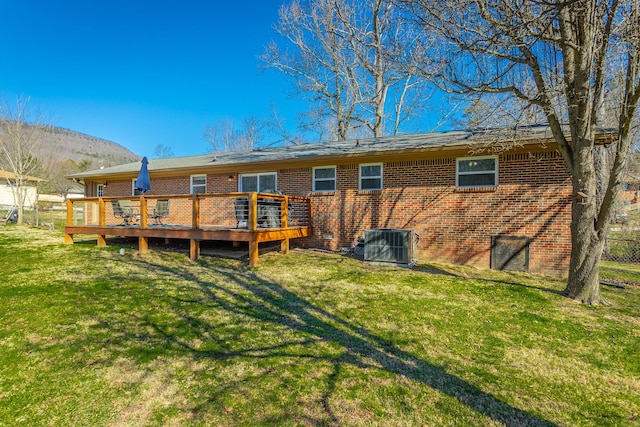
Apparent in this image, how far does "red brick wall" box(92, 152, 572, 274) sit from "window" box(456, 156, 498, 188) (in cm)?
14

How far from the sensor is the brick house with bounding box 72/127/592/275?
748 cm

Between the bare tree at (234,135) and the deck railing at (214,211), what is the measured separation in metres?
19.4

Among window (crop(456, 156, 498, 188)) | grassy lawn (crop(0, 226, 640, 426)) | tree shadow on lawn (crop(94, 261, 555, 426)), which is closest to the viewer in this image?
grassy lawn (crop(0, 226, 640, 426))

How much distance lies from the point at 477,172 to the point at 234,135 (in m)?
28.7

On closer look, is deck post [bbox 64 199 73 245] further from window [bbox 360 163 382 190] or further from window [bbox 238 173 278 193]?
window [bbox 360 163 382 190]

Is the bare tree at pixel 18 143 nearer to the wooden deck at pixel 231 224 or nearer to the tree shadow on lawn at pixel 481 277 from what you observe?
the wooden deck at pixel 231 224

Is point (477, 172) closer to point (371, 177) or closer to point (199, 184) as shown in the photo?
point (371, 177)

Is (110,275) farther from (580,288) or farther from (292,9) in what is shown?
(292,9)

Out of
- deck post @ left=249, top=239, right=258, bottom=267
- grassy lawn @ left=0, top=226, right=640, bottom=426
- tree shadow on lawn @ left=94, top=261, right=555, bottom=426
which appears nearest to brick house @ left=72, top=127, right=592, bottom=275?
grassy lawn @ left=0, top=226, right=640, bottom=426

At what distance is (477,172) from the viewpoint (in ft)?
27.0

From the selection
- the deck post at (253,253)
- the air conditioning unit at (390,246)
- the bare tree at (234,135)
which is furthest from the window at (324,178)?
the bare tree at (234,135)

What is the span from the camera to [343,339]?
12.5ft

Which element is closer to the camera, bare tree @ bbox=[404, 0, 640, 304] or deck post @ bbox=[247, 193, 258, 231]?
bare tree @ bbox=[404, 0, 640, 304]

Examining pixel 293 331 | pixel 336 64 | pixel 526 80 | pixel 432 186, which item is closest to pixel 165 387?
pixel 293 331
